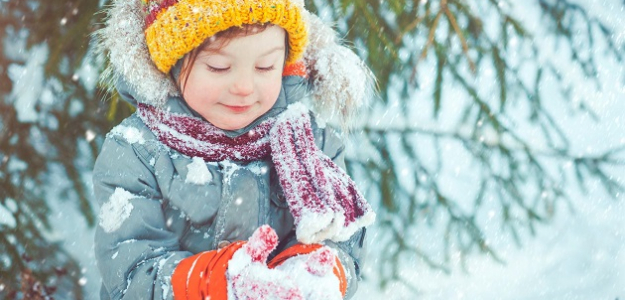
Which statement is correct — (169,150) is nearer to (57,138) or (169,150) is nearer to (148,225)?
(148,225)

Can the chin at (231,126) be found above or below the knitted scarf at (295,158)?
above

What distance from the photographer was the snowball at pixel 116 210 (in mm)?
1544

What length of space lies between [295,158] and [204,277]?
427 millimetres

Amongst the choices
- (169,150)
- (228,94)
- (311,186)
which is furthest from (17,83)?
(311,186)

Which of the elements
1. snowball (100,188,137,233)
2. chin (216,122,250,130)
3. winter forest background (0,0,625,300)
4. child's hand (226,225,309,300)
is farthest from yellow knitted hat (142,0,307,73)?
winter forest background (0,0,625,300)

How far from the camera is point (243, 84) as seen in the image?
1.51m

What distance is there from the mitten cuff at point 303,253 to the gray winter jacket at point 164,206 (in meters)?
0.10

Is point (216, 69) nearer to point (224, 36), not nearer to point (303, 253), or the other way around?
point (224, 36)

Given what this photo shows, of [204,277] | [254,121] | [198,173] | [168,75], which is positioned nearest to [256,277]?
[204,277]

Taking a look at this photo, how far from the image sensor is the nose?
1509 millimetres

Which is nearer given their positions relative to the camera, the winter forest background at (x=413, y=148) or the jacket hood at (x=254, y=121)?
the jacket hood at (x=254, y=121)

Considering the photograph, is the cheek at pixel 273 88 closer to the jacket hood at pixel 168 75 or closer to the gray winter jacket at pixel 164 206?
the gray winter jacket at pixel 164 206

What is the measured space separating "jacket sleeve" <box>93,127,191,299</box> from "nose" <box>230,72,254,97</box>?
346 millimetres

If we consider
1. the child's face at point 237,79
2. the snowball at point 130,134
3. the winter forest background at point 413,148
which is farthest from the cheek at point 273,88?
the winter forest background at point 413,148
